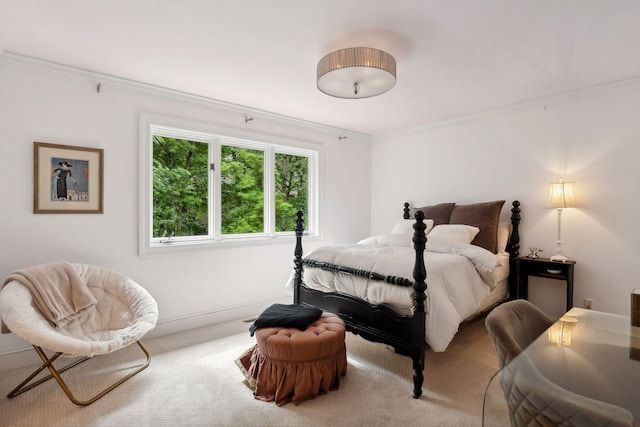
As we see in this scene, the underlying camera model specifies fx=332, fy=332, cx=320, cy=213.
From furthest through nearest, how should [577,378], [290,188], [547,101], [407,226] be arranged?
[290,188] → [407,226] → [547,101] → [577,378]

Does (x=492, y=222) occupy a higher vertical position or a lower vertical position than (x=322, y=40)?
lower

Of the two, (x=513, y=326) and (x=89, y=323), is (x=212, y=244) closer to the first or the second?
(x=89, y=323)

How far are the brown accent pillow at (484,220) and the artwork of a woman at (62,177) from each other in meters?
3.86

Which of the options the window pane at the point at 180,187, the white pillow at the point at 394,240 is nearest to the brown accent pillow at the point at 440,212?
the white pillow at the point at 394,240

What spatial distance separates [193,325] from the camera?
133 inches

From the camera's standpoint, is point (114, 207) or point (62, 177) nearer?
point (62, 177)

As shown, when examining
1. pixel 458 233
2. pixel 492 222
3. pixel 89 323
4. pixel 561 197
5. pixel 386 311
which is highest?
pixel 561 197

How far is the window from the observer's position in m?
3.33

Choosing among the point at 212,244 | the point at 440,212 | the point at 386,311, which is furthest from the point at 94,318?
the point at 440,212

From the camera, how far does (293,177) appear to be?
175 inches

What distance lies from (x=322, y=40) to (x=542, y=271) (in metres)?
3.08

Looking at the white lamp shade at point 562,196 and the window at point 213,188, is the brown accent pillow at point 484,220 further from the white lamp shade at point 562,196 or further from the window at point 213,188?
the window at point 213,188

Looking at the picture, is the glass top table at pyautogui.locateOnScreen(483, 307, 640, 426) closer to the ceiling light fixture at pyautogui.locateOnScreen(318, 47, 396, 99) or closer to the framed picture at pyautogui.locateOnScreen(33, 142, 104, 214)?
the ceiling light fixture at pyautogui.locateOnScreen(318, 47, 396, 99)

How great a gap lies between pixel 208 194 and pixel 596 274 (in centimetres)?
403
